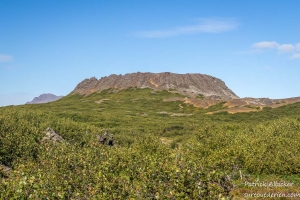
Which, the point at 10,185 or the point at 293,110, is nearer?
the point at 10,185

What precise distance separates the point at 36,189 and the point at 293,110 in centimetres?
16860

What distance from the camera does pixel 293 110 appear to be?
162 m

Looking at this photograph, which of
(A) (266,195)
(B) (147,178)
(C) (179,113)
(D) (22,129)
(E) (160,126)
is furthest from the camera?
(C) (179,113)

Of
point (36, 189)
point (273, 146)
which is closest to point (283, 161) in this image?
point (273, 146)

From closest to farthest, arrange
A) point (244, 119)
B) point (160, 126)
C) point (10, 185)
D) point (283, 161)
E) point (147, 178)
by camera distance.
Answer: point (10, 185) → point (147, 178) → point (283, 161) → point (160, 126) → point (244, 119)

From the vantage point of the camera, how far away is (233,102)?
19900 cm

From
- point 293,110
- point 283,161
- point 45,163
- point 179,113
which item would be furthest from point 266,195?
point 179,113

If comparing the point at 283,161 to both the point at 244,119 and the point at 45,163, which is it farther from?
the point at 244,119

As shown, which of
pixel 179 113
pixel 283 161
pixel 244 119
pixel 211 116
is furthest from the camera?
pixel 179 113

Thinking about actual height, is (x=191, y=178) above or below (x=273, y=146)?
above

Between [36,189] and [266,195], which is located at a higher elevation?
[36,189]

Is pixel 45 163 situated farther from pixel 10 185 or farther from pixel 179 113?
pixel 179 113

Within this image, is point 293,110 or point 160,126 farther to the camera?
point 293,110

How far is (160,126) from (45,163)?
349ft
